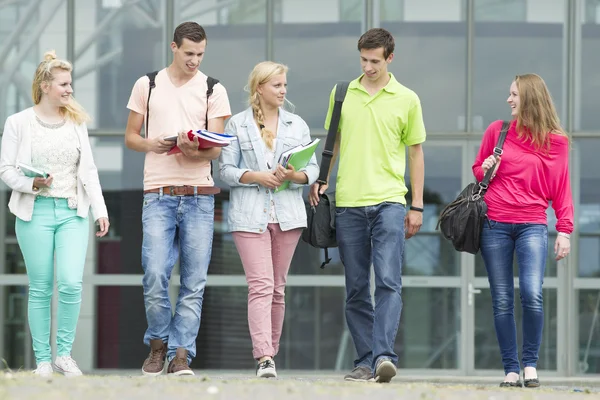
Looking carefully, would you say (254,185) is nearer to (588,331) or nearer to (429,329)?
(429,329)

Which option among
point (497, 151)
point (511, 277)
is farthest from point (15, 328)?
point (497, 151)

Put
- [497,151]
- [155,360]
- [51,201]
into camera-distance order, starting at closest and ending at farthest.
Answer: [51,201] → [155,360] → [497,151]

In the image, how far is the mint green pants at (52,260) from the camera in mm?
6609

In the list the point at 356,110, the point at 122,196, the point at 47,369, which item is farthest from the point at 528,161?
the point at 122,196

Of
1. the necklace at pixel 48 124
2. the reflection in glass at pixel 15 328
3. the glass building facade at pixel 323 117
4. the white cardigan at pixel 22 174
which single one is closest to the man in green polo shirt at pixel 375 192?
the white cardigan at pixel 22 174

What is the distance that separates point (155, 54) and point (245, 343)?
2.79 m

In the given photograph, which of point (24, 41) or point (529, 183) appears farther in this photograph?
point (24, 41)

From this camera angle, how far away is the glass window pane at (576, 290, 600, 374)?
1082 centimetres

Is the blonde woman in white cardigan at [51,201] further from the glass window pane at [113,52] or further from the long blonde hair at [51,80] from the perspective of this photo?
the glass window pane at [113,52]

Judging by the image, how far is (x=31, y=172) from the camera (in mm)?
6512

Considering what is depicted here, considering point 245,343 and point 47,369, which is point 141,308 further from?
point 47,369

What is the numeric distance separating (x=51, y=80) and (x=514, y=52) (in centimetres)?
548

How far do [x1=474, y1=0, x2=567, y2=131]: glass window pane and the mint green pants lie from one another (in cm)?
522

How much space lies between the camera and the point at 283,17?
10.9m
